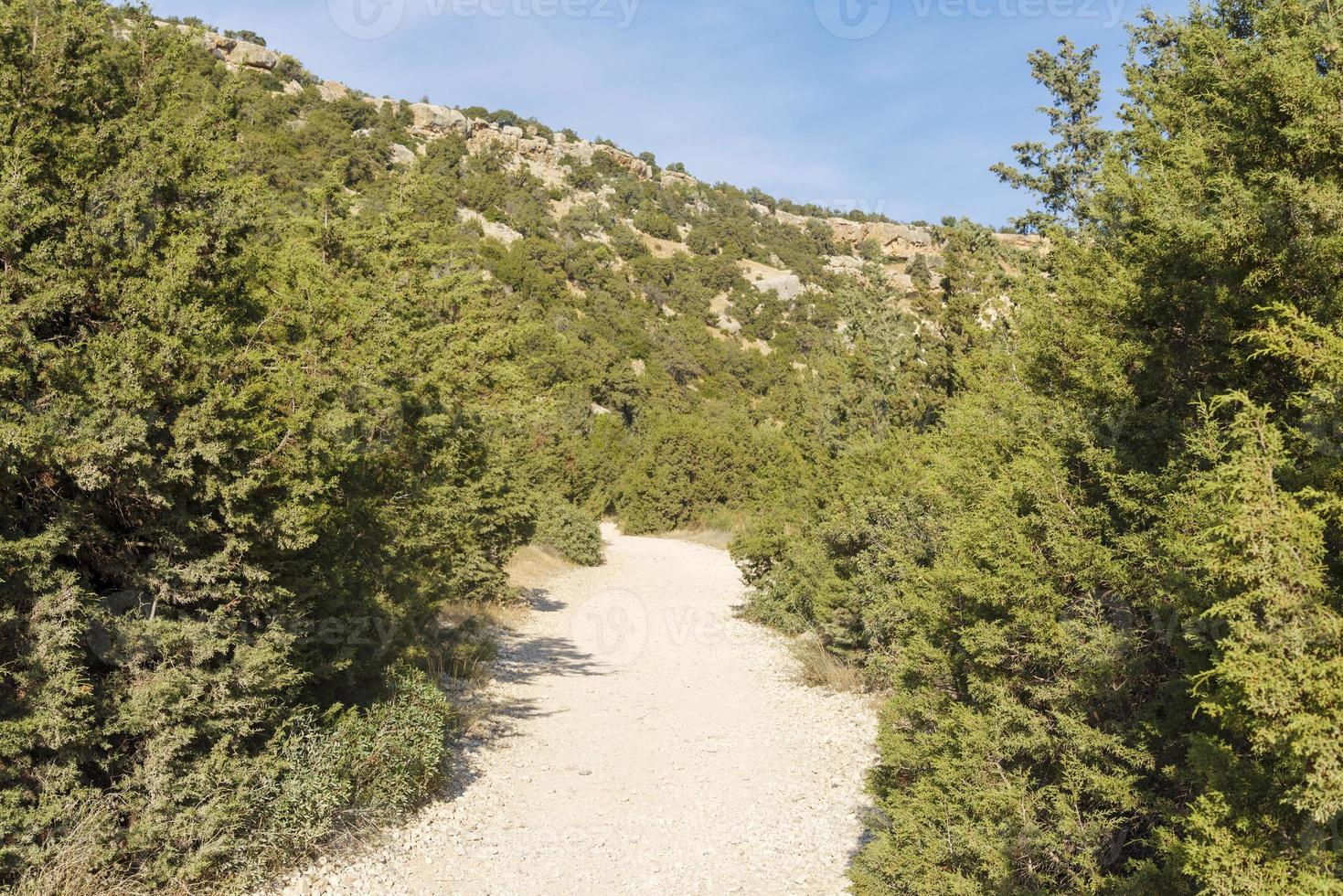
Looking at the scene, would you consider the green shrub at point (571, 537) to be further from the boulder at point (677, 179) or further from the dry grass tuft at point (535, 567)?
the boulder at point (677, 179)

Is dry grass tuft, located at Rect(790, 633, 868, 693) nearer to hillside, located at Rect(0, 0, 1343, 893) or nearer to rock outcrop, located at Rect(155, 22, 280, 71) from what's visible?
hillside, located at Rect(0, 0, 1343, 893)

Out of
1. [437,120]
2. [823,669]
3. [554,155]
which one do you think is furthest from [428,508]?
[554,155]

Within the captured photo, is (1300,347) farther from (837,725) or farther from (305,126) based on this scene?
(305,126)

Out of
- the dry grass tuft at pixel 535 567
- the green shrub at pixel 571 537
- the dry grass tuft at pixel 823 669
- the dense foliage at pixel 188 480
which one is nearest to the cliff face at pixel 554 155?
the green shrub at pixel 571 537

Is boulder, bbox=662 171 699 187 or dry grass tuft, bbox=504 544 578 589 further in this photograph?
boulder, bbox=662 171 699 187

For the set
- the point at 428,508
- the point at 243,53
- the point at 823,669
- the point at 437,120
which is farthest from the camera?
the point at 437,120

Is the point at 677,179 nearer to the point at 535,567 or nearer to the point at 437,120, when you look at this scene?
the point at 437,120

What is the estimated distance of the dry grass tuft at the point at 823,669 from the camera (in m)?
10.9

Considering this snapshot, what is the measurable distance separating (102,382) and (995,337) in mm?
8748

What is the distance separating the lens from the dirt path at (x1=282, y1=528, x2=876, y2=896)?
5988mm

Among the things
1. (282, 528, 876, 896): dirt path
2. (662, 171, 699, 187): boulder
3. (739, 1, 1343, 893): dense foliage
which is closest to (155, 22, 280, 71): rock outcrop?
(662, 171, 699, 187): boulder

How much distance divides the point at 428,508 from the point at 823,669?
6335 millimetres

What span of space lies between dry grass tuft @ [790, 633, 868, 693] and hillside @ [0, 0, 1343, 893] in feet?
10.6

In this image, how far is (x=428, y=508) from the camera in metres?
7.98
